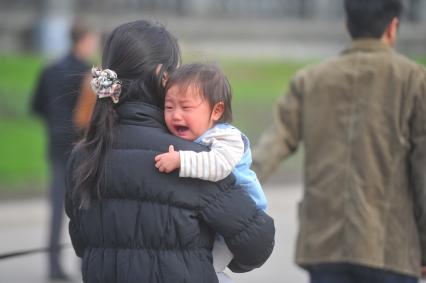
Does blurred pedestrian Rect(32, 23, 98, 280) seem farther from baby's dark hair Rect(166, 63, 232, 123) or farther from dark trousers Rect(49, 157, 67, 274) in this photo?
baby's dark hair Rect(166, 63, 232, 123)

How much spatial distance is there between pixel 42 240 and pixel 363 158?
6775mm

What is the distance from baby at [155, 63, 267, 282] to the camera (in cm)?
321

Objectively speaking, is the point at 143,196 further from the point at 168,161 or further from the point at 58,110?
the point at 58,110

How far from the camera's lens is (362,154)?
434cm

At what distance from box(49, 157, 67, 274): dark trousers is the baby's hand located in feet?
17.9

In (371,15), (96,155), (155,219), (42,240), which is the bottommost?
(42,240)

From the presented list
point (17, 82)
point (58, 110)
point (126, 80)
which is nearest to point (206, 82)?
point (126, 80)

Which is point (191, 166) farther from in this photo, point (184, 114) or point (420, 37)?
point (420, 37)

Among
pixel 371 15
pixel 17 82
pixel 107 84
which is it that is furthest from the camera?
pixel 17 82

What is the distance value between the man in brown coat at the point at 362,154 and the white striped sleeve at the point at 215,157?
1192mm

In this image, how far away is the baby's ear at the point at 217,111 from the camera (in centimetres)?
329

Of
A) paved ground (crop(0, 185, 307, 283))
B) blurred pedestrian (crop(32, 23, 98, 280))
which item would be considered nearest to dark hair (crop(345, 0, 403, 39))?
blurred pedestrian (crop(32, 23, 98, 280))

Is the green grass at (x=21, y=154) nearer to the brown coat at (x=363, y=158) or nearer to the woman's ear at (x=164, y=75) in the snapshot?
the brown coat at (x=363, y=158)

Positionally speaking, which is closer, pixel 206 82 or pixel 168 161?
pixel 168 161
